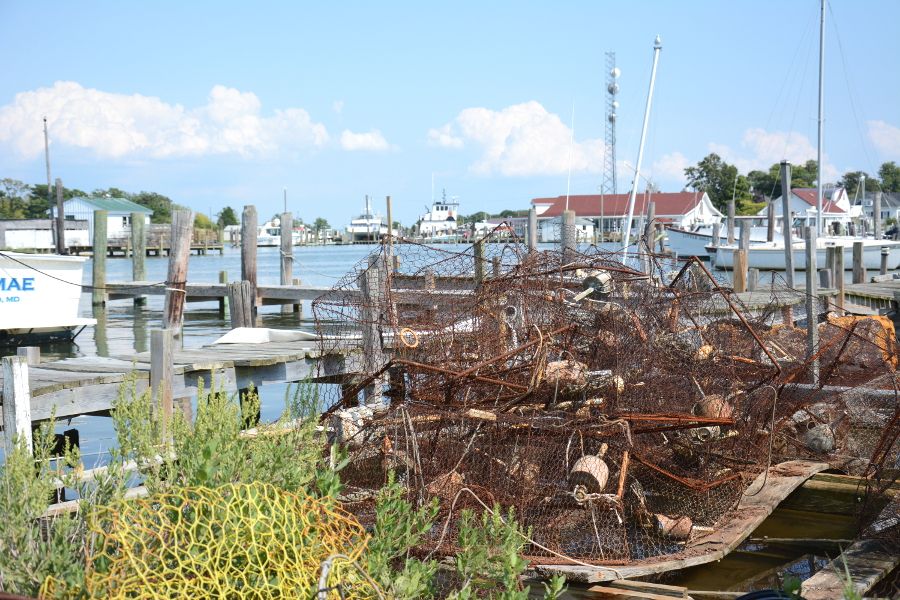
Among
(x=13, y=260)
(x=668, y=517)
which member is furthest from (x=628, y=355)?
(x=13, y=260)

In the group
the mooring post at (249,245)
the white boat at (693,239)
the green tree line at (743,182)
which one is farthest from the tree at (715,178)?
the mooring post at (249,245)

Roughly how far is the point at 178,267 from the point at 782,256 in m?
24.9

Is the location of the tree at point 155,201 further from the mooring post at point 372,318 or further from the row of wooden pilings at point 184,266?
the mooring post at point 372,318

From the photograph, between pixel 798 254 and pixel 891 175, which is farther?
pixel 891 175

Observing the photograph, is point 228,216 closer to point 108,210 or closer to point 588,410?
point 108,210

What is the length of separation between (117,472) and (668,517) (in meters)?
3.21

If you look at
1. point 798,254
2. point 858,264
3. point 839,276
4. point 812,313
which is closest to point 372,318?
point 812,313

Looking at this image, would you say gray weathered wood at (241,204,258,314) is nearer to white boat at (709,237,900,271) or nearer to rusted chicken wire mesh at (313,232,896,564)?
rusted chicken wire mesh at (313,232,896,564)

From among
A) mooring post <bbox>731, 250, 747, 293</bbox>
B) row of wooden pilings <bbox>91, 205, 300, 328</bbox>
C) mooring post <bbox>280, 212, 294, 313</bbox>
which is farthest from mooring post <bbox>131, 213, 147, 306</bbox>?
mooring post <bbox>731, 250, 747, 293</bbox>

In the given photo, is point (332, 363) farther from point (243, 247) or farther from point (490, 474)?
point (243, 247)

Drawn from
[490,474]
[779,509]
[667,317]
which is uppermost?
[667,317]

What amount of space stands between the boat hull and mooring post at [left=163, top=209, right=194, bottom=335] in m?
22.7

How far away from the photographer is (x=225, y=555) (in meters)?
3.29

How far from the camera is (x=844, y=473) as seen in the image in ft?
22.4
